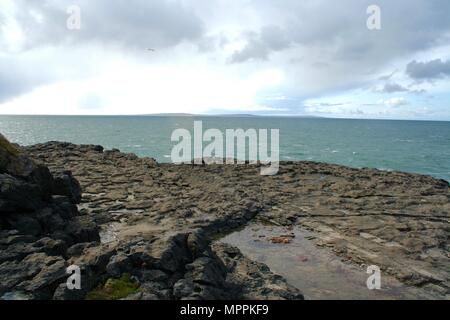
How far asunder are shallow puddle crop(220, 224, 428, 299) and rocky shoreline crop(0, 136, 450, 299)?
0.77m

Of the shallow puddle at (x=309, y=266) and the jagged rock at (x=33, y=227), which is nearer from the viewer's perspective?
the jagged rock at (x=33, y=227)

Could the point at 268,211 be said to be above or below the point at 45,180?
below

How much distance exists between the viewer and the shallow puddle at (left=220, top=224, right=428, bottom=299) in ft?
50.0

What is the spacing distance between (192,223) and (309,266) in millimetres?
7832

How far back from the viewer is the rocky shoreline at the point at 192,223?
13.3 meters

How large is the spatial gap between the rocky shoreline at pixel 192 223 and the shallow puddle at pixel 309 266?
0.77m

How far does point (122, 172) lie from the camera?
124ft

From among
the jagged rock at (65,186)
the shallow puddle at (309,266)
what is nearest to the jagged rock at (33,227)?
the jagged rock at (65,186)

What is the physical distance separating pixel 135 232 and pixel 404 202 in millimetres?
19879

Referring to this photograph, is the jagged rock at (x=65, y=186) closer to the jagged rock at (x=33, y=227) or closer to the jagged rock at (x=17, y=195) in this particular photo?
the jagged rock at (x=33, y=227)

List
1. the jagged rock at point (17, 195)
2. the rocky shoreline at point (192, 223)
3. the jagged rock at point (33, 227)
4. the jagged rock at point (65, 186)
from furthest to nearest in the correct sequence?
the jagged rock at point (65, 186), the jagged rock at point (17, 195), the rocky shoreline at point (192, 223), the jagged rock at point (33, 227)
